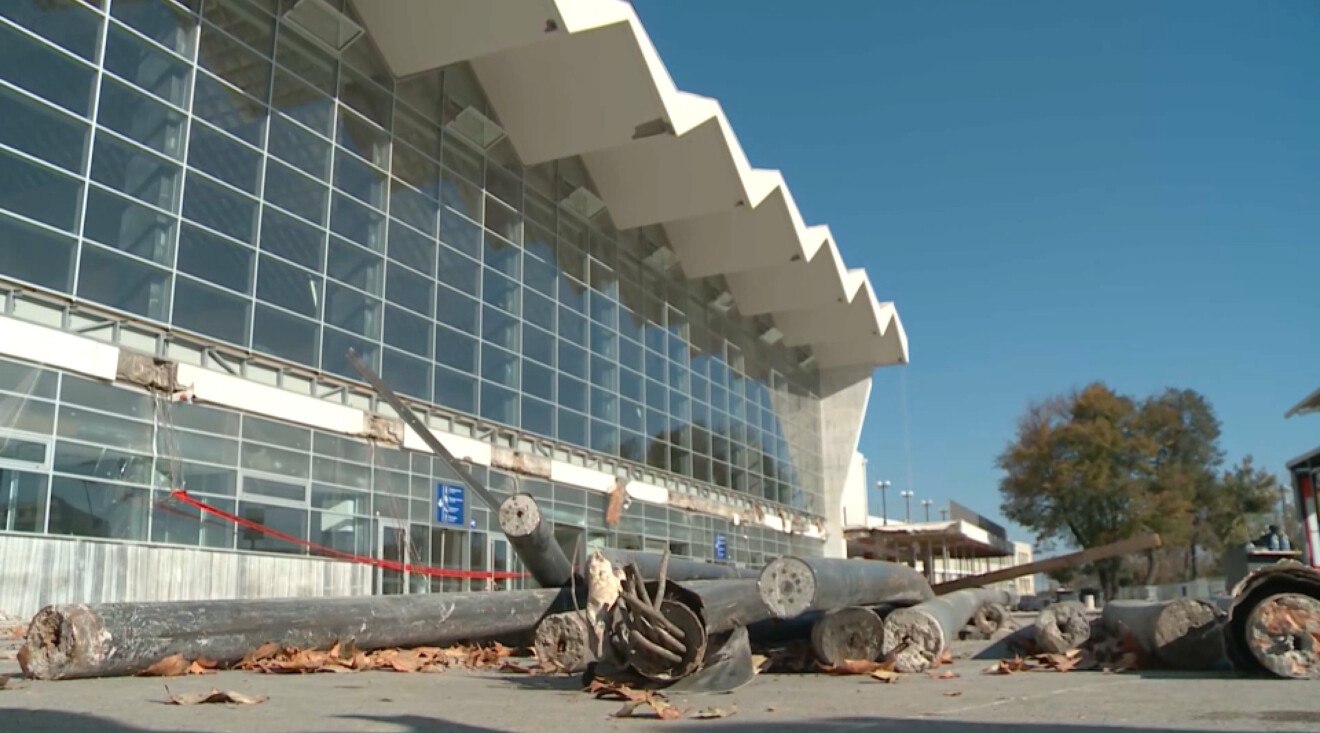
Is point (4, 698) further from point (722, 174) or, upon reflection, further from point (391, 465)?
point (722, 174)

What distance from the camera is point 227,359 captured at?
59.2 feet

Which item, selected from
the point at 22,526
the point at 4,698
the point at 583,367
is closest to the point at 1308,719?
the point at 4,698

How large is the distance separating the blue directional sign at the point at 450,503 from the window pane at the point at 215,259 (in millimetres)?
6370

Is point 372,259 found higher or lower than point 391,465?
higher

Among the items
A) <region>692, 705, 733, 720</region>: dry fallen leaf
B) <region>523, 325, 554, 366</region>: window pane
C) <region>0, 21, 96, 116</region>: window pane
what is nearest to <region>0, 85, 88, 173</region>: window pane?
<region>0, 21, 96, 116</region>: window pane

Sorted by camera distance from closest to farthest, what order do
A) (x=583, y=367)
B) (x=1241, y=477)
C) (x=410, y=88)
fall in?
(x=410, y=88)
(x=583, y=367)
(x=1241, y=477)

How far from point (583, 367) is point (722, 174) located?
269 inches

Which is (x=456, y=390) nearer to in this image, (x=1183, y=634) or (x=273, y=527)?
(x=273, y=527)

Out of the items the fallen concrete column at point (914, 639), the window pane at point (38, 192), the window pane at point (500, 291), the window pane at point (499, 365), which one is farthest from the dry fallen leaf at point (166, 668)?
the window pane at point (500, 291)

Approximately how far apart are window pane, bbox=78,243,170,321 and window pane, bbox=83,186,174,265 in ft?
0.64

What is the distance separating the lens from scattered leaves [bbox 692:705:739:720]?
6305 millimetres

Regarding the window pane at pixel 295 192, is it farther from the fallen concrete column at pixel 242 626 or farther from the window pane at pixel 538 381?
the fallen concrete column at pixel 242 626

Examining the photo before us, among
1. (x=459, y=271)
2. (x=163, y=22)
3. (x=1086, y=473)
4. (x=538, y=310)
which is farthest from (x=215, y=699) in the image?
(x=1086, y=473)

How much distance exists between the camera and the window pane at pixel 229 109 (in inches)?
722
